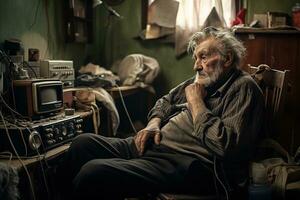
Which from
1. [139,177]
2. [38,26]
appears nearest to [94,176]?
[139,177]

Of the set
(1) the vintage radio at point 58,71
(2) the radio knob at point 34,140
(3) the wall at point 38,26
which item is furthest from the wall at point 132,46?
(2) the radio knob at point 34,140

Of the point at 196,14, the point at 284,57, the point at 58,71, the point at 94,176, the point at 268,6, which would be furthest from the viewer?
the point at 196,14

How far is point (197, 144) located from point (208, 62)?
44cm

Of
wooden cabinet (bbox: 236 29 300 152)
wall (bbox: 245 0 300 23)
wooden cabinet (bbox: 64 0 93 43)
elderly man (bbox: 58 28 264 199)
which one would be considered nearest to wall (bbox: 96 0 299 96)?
wooden cabinet (bbox: 64 0 93 43)

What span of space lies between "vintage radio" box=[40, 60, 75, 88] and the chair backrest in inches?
47.3

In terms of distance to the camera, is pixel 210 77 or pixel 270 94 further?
pixel 270 94

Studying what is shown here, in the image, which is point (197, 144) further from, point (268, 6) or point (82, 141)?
point (268, 6)

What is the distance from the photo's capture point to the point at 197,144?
5.72 ft

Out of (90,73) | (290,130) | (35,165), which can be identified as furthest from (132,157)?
(290,130)

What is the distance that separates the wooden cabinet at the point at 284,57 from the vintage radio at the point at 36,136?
5.05 ft

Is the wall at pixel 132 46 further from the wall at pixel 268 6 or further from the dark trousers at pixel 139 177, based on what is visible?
the dark trousers at pixel 139 177

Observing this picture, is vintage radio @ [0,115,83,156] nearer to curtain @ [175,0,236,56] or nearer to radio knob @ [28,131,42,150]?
radio knob @ [28,131,42,150]

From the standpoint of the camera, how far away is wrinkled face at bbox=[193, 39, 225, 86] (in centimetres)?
188

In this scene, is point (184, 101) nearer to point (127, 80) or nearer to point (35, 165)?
point (35, 165)
